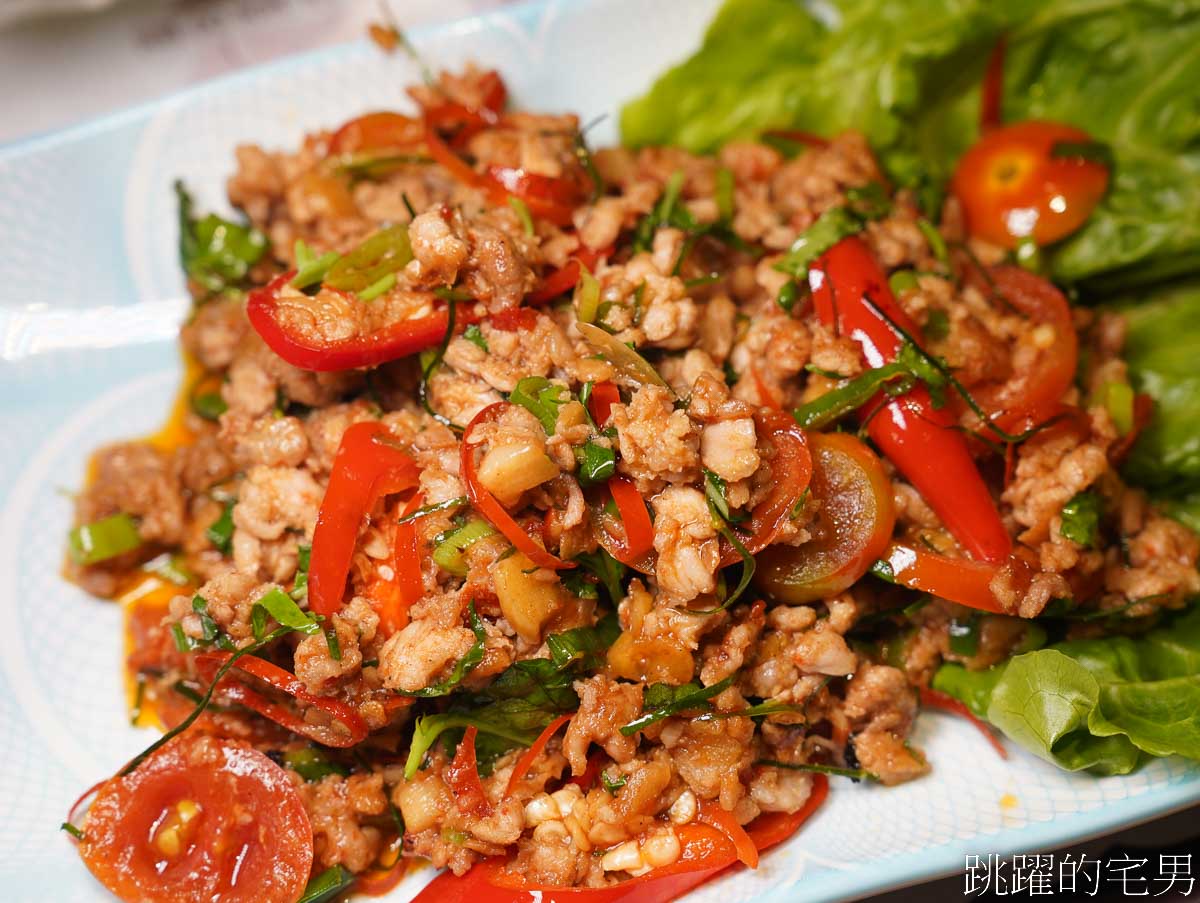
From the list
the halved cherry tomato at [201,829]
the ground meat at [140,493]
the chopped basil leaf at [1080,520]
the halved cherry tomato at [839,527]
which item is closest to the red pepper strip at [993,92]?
the chopped basil leaf at [1080,520]

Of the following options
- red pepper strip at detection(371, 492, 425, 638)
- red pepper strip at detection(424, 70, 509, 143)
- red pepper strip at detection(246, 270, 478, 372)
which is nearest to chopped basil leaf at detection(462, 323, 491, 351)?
red pepper strip at detection(246, 270, 478, 372)

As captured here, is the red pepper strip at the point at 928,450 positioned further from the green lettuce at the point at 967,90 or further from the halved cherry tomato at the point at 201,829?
the halved cherry tomato at the point at 201,829

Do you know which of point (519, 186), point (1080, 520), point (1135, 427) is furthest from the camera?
point (1135, 427)

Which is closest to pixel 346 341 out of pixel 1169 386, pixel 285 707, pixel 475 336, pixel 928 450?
pixel 475 336

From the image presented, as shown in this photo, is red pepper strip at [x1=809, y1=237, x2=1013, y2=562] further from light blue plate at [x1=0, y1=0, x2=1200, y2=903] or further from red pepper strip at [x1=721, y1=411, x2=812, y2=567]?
light blue plate at [x1=0, y1=0, x2=1200, y2=903]

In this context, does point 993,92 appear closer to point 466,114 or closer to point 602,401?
point 466,114
